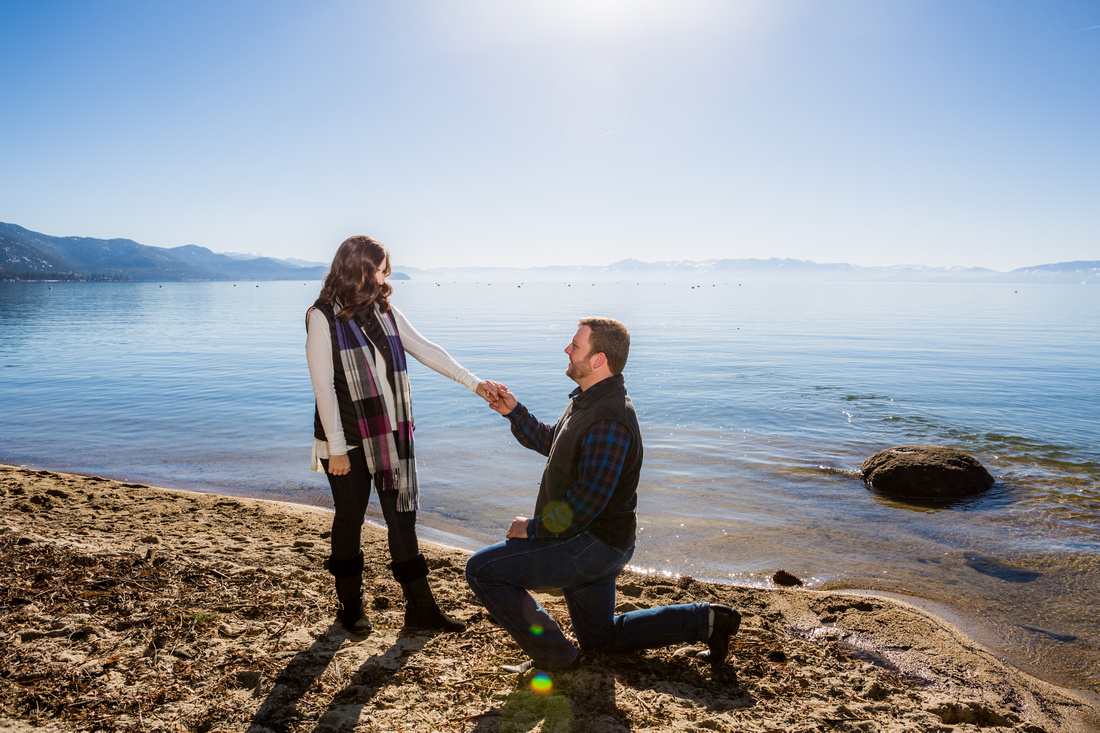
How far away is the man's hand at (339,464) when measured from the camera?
3904 mm

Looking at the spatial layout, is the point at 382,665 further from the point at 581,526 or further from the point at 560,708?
the point at 581,526

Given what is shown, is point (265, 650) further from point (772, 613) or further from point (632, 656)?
point (772, 613)

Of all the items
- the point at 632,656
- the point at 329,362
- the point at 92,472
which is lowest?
the point at 92,472

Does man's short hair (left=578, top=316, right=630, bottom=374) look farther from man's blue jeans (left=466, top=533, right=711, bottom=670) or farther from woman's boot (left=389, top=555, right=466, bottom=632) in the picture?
woman's boot (left=389, top=555, right=466, bottom=632)

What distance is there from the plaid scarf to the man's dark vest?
987mm

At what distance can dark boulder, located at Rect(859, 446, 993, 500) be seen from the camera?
948 centimetres

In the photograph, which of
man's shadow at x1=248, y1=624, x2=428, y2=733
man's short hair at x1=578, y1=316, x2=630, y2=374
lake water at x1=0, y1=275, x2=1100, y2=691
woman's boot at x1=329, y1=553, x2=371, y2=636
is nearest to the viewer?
man's shadow at x1=248, y1=624, x2=428, y2=733

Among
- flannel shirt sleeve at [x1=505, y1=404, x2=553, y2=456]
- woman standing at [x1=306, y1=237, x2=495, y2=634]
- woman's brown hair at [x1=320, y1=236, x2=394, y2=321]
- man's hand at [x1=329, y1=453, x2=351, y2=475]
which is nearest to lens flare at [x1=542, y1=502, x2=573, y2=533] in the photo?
flannel shirt sleeve at [x1=505, y1=404, x2=553, y2=456]

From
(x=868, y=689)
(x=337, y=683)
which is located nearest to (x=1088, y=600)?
(x=868, y=689)

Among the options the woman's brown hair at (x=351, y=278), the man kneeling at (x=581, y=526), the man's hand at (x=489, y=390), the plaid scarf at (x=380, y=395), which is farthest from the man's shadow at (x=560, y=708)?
the woman's brown hair at (x=351, y=278)

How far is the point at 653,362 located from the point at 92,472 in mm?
21784

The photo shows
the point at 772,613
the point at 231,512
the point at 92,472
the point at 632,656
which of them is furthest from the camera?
the point at 92,472

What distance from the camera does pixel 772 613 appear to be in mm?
5312

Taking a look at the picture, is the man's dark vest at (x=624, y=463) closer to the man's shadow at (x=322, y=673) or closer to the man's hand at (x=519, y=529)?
the man's hand at (x=519, y=529)
